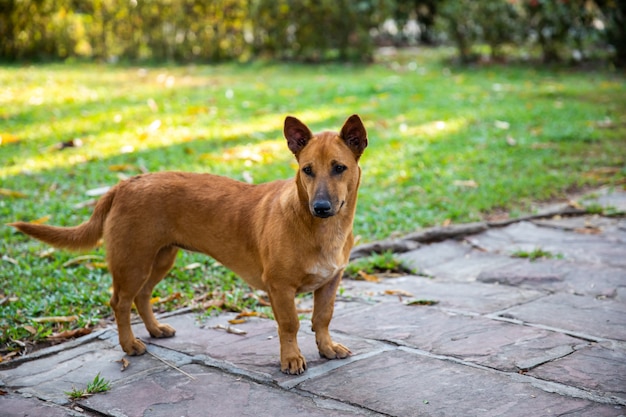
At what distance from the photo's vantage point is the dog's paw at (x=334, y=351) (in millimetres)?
4363

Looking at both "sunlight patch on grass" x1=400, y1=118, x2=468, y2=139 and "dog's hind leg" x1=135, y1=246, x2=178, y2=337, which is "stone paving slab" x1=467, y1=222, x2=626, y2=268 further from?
"sunlight patch on grass" x1=400, y1=118, x2=468, y2=139

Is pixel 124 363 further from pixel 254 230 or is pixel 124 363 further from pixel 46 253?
pixel 46 253

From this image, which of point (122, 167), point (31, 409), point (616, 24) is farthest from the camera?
point (616, 24)

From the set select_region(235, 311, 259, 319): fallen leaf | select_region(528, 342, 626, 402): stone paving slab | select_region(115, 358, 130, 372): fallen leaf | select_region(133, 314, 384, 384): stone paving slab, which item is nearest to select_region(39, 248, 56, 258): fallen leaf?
select_region(133, 314, 384, 384): stone paving slab

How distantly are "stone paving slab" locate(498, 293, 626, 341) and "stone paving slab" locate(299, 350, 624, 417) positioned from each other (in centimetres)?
88

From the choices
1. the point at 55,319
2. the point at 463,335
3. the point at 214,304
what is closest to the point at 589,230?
the point at 463,335

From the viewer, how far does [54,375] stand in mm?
4285

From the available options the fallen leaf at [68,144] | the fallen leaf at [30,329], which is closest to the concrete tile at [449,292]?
the fallen leaf at [30,329]

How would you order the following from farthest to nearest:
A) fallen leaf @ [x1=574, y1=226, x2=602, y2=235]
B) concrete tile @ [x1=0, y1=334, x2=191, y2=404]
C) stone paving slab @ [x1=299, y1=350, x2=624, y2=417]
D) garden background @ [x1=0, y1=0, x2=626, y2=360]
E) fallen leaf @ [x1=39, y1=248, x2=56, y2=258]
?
fallen leaf @ [x1=574, y1=226, x2=602, y2=235], garden background @ [x1=0, y1=0, x2=626, y2=360], fallen leaf @ [x1=39, y1=248, x2=56, y2=258], concrete tile @ [x1=0, y1=334, x2=191, y2=404], stone paving slab @ [x1=299, y1=350, x2=624, y2=417]

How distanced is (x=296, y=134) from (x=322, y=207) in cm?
54

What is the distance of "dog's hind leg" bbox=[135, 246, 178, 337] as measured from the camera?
4816mm

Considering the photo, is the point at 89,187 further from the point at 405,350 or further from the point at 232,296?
the point at 405,350

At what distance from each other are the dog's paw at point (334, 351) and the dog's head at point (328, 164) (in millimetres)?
799

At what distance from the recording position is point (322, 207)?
396 centimetres
